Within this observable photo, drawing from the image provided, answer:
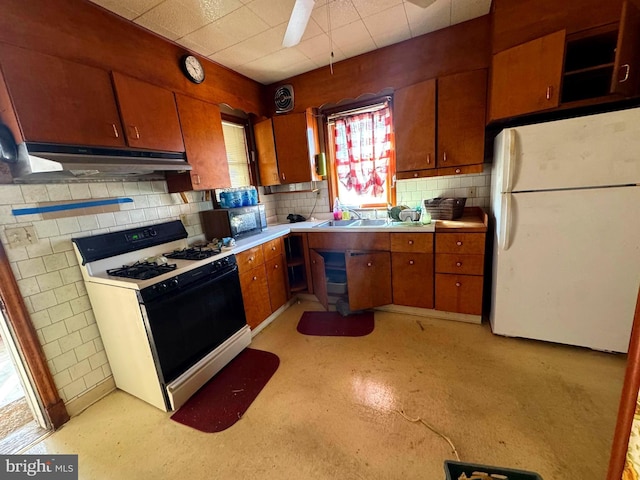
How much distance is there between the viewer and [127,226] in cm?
200

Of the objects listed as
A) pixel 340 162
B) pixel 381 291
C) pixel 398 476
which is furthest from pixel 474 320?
pixel 340 162

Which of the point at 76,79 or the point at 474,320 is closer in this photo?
the point at 76,79

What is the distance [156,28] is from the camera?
189 cm

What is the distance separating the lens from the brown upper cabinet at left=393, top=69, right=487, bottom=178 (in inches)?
87.2

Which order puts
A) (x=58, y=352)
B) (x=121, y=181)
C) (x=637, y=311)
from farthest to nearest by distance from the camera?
(x=121, y=181) → (x=58, y=352) → (x=637, y=311)

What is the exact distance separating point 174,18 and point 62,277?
6.24 ft

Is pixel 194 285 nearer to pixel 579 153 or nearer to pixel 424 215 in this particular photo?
pixel 424 215

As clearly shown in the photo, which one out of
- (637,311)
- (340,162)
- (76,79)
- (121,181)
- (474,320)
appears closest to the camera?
(637,311)

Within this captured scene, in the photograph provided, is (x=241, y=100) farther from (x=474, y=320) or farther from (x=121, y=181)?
(x=474, y=320)

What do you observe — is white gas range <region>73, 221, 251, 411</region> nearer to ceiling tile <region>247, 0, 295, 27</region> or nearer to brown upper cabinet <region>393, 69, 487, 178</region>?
ceiling tile <region>247, 0, 295, 27</region>

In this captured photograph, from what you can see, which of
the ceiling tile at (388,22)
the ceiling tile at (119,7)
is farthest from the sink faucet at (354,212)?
the ceiling tile at (119,7)

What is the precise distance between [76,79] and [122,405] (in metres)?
2.12

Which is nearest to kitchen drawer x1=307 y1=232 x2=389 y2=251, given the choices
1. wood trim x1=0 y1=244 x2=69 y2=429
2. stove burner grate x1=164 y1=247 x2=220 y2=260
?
stove burner grate x1=164 y1=247 x2=220 y2=260

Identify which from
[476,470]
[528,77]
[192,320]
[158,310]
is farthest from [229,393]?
[528,77]
